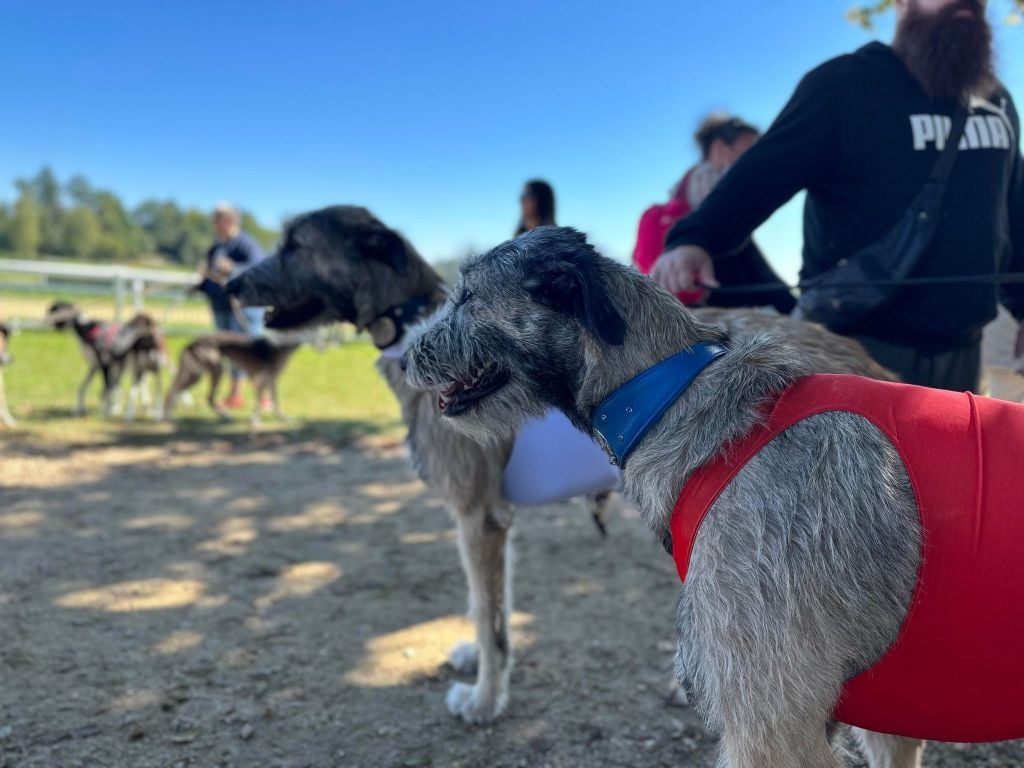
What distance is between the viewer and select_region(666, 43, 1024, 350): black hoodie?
2629mm

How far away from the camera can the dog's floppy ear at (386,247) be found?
3.46 m

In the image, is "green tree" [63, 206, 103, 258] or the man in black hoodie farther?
"green tree" [63, 206, 103, 258]

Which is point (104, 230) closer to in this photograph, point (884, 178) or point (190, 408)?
point (190, 408)

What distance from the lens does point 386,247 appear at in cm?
350

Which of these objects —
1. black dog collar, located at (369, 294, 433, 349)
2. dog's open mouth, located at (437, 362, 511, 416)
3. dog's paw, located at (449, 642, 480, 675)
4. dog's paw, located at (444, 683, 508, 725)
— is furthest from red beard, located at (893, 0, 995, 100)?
dog's paw, located at (449, 642, 480, 675)

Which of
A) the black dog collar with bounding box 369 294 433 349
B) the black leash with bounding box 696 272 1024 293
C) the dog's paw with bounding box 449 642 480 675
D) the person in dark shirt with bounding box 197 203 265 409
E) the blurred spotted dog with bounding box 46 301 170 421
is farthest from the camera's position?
the blurred spotted dog with bounding box 46 301 170 421

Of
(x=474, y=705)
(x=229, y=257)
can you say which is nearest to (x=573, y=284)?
(x=474, y=705)

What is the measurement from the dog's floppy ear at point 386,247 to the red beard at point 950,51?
2.40 metres

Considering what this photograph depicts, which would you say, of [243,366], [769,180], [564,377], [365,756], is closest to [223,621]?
[365,756]

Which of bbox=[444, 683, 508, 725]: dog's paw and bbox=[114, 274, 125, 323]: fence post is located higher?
bbox=[114, 274, 125, 323]: fence post

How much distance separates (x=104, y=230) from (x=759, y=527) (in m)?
97.3

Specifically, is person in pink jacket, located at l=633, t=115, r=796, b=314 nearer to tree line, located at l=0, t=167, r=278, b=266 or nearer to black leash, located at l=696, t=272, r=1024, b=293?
black leash, located at l=696, t=272, r=1024, b=293

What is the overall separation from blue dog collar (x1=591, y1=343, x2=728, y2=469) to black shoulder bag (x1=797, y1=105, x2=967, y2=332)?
1.24 m

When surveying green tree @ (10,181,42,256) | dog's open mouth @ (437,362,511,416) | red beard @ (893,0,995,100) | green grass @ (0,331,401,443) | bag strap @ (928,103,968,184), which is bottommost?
green grass @ (0,331,401,443)
